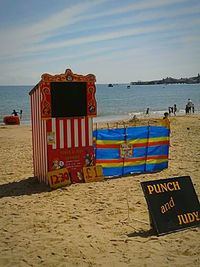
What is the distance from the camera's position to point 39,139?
30.6 feet

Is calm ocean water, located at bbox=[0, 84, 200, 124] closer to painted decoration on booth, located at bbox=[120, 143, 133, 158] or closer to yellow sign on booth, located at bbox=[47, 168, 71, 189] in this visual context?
painted decoration on booth, located at bbox=[120, 143, 133, 158]

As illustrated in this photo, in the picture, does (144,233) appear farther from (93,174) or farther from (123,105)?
(123,105)

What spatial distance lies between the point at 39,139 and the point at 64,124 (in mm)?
887

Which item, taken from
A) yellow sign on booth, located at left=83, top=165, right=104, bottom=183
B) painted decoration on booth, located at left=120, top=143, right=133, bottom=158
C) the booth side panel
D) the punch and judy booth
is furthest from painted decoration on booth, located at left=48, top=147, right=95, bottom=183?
painted decoration on booth, located at left=120, top=143, right=133, bottom=158

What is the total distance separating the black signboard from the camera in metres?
5.55

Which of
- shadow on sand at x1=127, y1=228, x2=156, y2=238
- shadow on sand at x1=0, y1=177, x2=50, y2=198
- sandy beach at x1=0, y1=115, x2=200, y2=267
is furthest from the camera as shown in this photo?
shadow on sand at x1=0, y1=177, x2=50, y2=198

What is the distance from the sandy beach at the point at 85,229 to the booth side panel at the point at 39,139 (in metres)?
0.32

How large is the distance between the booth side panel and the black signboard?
3.83 meters

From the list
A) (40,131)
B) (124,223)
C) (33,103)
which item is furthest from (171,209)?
(33,103)

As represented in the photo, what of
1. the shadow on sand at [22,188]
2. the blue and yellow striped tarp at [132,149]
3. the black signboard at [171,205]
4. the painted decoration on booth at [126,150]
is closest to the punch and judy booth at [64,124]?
the shadow on sand at [22,188]

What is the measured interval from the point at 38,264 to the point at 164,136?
669 cm

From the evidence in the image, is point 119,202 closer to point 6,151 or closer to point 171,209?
point 171,209

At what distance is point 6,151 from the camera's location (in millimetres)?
15367

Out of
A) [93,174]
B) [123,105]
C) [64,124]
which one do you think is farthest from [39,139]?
[123,105]
